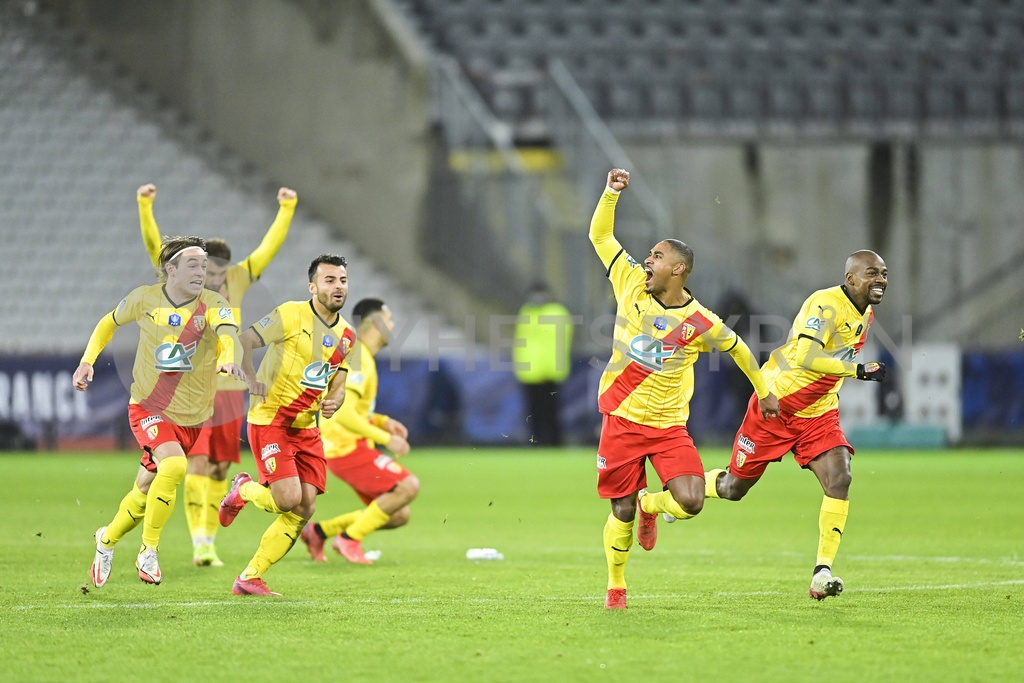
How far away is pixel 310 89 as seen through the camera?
25.1m

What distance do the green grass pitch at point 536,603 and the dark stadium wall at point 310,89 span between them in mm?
11878

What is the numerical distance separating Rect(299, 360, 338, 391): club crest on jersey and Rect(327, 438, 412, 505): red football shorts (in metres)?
1.74

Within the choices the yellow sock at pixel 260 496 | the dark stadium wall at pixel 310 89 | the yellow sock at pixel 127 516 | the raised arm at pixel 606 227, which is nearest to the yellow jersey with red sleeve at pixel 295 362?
the yellow sock at pixel 260 496

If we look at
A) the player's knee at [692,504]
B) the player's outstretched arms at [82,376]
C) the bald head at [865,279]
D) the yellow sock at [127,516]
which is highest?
the bald head at [865,279]

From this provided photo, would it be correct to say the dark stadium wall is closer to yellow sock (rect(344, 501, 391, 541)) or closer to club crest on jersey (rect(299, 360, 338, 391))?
yellow sock (rect(344, 501, 391, 541))

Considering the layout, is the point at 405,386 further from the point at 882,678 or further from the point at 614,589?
the point at 882,678

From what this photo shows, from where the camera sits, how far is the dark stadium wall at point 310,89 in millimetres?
24844

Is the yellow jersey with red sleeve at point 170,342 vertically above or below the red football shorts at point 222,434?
above

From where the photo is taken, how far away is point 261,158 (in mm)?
25391

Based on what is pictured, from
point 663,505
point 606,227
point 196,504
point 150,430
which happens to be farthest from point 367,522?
point 606,227

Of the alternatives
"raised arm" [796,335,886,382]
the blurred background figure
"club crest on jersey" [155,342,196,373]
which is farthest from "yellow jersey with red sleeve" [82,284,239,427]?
the blurred background figure

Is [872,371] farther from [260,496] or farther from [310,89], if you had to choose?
[310,89]

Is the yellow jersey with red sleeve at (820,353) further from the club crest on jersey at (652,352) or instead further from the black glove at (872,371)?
the club crest on jersey at (652,352)

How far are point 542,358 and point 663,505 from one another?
40.3 feet
